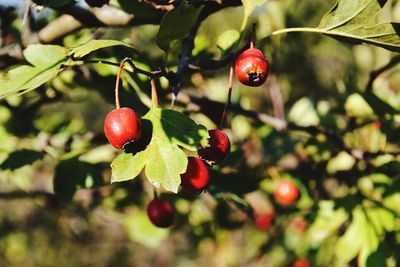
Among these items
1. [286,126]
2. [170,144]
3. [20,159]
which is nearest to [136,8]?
[170,144]

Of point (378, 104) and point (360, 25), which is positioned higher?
point (360, 25)

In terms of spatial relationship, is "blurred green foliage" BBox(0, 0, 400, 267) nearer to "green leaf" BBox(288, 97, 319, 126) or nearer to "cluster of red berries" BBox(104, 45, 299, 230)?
"green leaf" BBox(288, 97, 319, 126)

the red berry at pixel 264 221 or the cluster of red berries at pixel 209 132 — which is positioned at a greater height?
the cluster of red berries at pixel 209 132

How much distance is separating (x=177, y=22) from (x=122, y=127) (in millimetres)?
274

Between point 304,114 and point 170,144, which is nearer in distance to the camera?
point 170,144

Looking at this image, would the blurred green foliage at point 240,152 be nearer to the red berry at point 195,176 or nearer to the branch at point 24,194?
the branch at point 24,194

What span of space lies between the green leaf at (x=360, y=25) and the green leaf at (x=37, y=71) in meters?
0.64

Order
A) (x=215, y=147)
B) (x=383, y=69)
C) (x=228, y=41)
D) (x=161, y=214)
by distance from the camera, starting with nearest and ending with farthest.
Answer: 1. (x=215, y=147)
2. (x=228, y=41)
3. (x=161, y=214)
4. (x=383, y=69)

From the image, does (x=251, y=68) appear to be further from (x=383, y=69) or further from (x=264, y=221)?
(x=264, y=221)

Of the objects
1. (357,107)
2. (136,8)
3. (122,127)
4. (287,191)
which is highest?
(136,8)

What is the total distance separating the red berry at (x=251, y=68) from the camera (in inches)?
40.0

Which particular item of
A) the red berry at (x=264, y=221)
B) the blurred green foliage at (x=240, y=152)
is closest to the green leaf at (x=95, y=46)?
the blurred green foliage at (x=240, y=152)

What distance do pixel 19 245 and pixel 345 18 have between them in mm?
5301

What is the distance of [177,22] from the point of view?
3.31 feet
